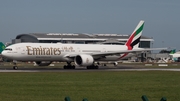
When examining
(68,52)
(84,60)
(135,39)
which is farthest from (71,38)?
(84,60)

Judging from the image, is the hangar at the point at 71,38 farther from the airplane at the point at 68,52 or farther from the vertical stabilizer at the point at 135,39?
the airplane at the point at 68,52

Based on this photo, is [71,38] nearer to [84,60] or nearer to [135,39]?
[135,39]

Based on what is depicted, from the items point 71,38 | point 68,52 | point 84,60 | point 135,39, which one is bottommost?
point 84,60

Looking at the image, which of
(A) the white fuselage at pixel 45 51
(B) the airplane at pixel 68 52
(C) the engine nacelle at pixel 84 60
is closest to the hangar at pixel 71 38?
(B) the airplane at pixel 68 52

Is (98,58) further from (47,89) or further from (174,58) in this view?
(174,58)

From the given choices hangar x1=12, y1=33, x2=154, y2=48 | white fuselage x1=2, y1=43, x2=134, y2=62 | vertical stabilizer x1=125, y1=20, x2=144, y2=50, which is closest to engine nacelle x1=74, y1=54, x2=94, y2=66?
white fuselage x1=2, y1=43, x2=134, y2=62

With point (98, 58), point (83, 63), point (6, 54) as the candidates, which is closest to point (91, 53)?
point (98, 58)

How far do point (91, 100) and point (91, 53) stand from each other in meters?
48.1

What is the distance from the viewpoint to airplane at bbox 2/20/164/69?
62562 mm

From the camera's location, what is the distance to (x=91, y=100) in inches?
874

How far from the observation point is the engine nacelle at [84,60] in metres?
64.3

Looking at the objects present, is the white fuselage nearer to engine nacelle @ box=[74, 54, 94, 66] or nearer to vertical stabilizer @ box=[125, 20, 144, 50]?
engine nacelle @ box=[74, 54, 94, 66]

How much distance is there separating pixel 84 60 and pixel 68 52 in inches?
149

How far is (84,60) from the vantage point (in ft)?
211
